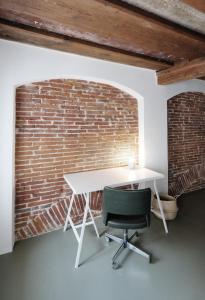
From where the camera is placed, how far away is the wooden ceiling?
1712 mm

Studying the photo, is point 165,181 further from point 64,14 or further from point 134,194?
point 64,14

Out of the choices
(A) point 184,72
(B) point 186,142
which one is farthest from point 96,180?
(B) point 186,142

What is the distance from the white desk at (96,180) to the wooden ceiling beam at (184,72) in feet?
5.41

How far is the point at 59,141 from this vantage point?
2881 mm

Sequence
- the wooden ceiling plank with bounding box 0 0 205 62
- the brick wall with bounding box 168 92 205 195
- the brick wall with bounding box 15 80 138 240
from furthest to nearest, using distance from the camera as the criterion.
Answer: the brick wall with bounding box 168 92 205 195 → the brick wall with bounding box 15 80 138 240 → the wooden ceiling plank with bounding box 0 0 205 62

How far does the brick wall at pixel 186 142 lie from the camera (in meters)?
4.25

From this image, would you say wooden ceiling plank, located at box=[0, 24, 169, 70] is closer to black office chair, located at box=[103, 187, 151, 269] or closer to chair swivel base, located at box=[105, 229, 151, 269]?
black office chair, located at box=[103, 187, 151, 269]

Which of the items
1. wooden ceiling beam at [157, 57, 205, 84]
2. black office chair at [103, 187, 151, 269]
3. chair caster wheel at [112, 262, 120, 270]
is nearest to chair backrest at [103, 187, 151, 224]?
black office chair at [103, 187, 151, 269]

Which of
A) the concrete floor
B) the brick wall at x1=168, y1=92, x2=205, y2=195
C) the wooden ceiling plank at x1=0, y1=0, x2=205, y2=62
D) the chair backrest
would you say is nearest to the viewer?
the wooden ceiling plank at x1=0, y1=0, x2=205, y2=62

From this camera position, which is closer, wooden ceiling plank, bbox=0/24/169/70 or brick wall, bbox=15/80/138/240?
wooden ceiling plank, bbox=0/24/169/70

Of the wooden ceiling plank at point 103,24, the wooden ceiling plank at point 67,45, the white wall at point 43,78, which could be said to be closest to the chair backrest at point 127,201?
the white wall at point 43,78

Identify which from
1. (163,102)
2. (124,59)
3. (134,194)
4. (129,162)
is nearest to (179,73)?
(163,102)

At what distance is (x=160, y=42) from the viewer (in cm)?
237

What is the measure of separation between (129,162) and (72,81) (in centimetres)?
159
